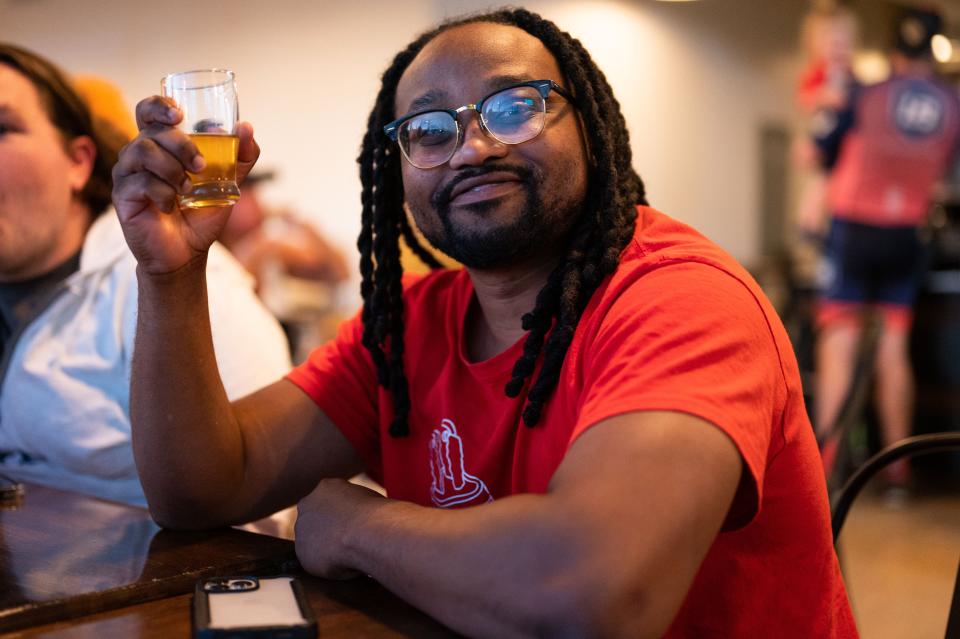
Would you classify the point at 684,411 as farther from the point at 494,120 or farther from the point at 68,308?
the point at 68,308

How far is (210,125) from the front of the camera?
1.29m

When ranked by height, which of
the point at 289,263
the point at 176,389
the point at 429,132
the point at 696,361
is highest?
the point at 429,132

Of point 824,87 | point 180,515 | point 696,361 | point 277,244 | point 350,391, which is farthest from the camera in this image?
point 824,87

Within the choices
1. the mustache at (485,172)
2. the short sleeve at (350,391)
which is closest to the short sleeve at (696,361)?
the mustache at (485,172)

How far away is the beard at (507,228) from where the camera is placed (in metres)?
1.37

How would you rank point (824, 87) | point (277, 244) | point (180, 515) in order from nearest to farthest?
point (180, 515) → point (277, 244) → point (824, 87)

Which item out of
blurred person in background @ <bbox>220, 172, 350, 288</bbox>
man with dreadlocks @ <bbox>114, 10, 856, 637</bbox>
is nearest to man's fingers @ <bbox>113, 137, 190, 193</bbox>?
man with dreadlocks @ <bbox>114, 10, 856, 637</bbox>

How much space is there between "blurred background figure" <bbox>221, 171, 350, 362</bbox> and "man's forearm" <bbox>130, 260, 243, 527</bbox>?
3.28 m

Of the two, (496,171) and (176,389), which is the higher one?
(496,171)

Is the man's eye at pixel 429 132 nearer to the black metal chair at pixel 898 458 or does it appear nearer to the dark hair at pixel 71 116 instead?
the black metal chair at pixel 898 458

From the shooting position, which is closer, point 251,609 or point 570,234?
point 251,609

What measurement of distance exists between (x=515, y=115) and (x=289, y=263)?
383 cm

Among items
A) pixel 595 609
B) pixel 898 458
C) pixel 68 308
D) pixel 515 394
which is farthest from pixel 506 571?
pixel 68 308

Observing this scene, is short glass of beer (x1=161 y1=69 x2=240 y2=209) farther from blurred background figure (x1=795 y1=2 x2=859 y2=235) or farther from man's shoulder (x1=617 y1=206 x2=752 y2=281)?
blurred background figure (x1=795 y1=2 x2=859 y2=235)
